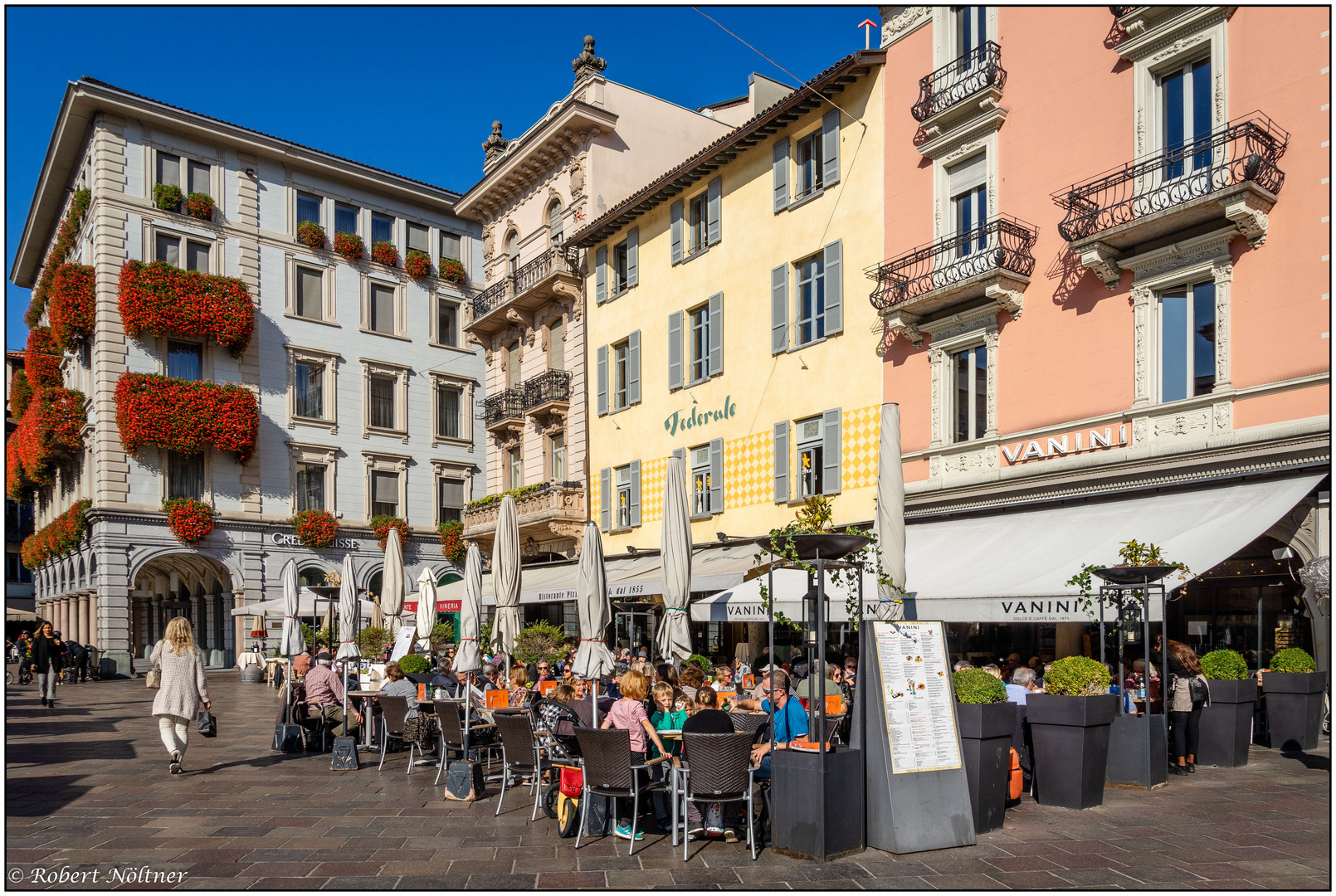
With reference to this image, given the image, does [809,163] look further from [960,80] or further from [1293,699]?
[1293,699]

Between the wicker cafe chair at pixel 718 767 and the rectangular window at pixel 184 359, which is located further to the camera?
the rectangular window at pixel 184 359

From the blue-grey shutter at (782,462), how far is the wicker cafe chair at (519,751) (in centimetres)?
1220

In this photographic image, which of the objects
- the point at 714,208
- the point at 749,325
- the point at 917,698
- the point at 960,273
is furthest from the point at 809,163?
the point at 917,698

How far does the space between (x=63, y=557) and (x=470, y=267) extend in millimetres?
19005

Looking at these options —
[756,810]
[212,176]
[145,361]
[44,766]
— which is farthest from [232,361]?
[756,810]

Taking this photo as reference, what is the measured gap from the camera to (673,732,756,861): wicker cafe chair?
26.6ft

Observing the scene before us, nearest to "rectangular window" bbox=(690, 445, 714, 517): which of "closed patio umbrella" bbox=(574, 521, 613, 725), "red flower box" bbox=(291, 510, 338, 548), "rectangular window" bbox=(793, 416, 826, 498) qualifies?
"rectangular window" bbox=(793, 416, 826, 498)

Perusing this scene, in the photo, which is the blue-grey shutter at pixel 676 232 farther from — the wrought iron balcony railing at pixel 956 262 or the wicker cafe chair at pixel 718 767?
the wicker cafe chair at pixel 718 767

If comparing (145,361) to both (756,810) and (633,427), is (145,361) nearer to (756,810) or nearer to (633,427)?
(633,427)

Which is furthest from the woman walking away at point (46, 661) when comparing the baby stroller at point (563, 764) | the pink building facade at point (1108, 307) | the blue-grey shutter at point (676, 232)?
the pink building facade at point (1108, 307)

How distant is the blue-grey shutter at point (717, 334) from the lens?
23.6m

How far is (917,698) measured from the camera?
8.31m

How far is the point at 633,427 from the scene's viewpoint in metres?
26.4

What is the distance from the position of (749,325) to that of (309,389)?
21.9 m
